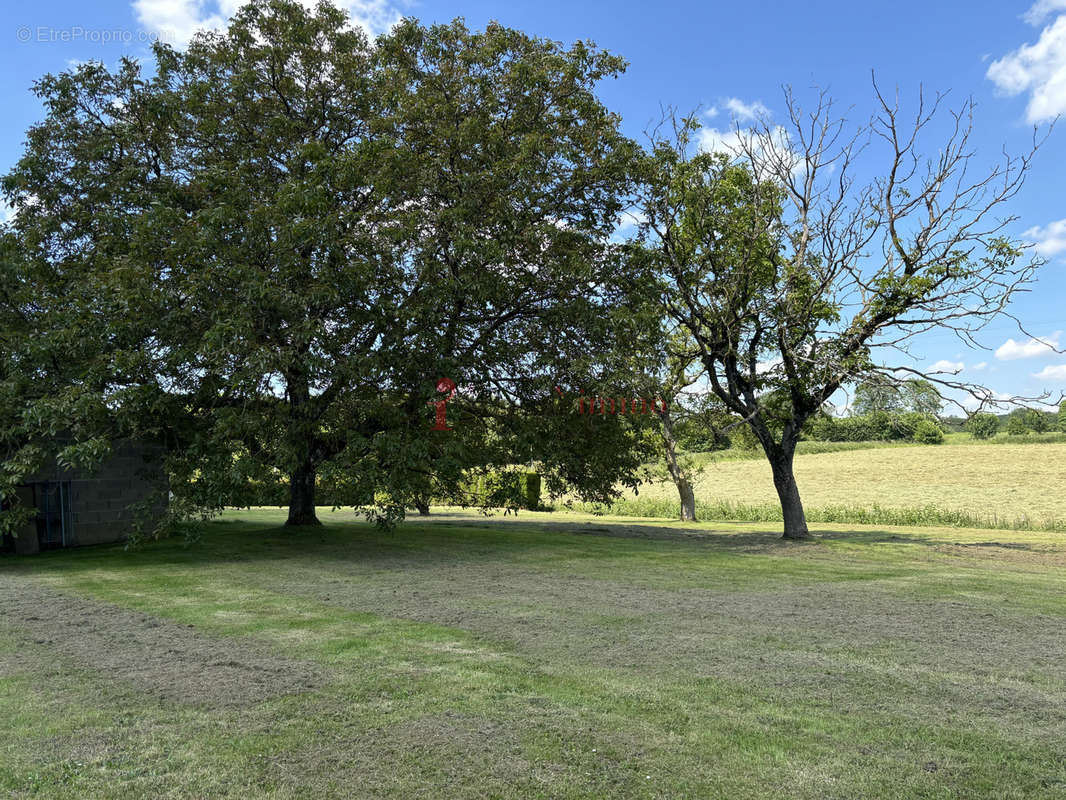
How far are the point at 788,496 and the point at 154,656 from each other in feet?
56.3

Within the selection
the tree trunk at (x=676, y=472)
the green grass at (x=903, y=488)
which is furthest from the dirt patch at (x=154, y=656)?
the green grass at (x=903, y=488)

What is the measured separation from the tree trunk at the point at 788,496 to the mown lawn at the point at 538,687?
303 inches

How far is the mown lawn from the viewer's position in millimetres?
4152

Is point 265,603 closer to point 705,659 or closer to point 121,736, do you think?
point 121,736

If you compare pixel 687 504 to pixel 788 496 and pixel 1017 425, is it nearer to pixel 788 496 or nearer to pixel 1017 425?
pixel 788 496

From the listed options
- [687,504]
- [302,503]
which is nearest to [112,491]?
[302,503]

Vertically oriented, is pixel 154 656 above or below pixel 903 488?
above

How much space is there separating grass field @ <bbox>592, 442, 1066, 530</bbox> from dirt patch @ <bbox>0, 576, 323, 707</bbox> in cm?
2357

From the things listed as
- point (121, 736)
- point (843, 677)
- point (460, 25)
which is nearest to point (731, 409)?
point (460, 25)

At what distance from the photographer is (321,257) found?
16.2 metres

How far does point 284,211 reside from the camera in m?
16.1

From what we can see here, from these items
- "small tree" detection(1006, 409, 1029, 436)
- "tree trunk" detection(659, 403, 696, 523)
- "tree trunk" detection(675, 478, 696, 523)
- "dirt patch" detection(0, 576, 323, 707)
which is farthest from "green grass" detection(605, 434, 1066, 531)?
"dirt patch" detection(0, 576, 323, 707)

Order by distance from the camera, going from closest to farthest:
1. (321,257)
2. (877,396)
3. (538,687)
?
(538,687)
(321,257)
(877,396)

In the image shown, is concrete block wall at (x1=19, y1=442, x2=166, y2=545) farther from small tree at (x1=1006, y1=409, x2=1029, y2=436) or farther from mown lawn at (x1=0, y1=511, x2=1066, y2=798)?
small tree at (x1=1006, y1=409, x2=1029, y2=436)
